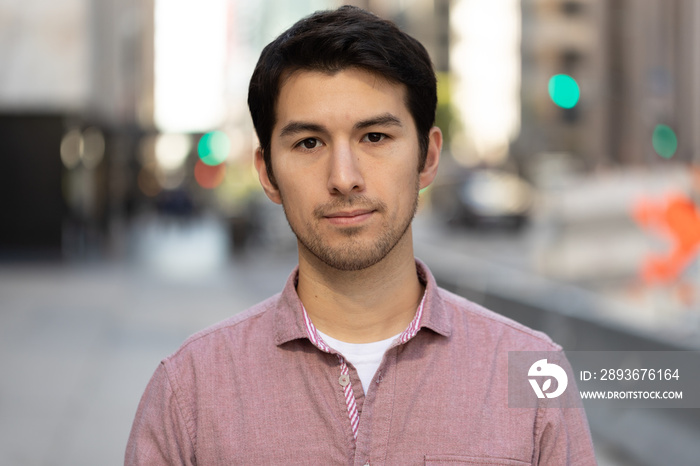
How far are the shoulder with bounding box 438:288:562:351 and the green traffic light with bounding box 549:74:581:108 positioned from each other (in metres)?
11.4

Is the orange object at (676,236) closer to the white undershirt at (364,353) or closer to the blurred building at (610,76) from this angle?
the blurred building at (610,76)

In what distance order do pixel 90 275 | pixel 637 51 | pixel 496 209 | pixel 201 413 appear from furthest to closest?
pixel 637 51
pixel 496 209
pixel 90 275
pixel 201 413

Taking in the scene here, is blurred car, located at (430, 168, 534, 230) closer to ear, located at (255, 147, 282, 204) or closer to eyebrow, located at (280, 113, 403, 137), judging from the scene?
ear, located at (255, 147, 282, 204)

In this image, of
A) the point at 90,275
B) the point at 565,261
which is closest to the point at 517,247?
the point at 565,261

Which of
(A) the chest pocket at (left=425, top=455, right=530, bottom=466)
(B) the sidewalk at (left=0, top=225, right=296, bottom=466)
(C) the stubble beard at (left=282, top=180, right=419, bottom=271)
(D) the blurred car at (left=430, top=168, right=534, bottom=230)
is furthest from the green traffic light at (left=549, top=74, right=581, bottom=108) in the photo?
(D) the blurred car at (left=430, top=168, right=534, bottom=230)

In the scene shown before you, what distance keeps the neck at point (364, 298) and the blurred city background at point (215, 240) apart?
0.84m

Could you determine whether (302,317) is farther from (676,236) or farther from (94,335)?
(94,335)

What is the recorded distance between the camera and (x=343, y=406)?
2.29 metres

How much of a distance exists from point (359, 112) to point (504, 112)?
98.7m

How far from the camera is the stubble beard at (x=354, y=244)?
238 centimetres

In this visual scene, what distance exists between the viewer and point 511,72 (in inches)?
3760

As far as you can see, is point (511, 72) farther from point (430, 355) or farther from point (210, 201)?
point (430, 355)

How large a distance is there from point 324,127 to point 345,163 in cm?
11

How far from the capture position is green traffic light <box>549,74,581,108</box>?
524 inches
